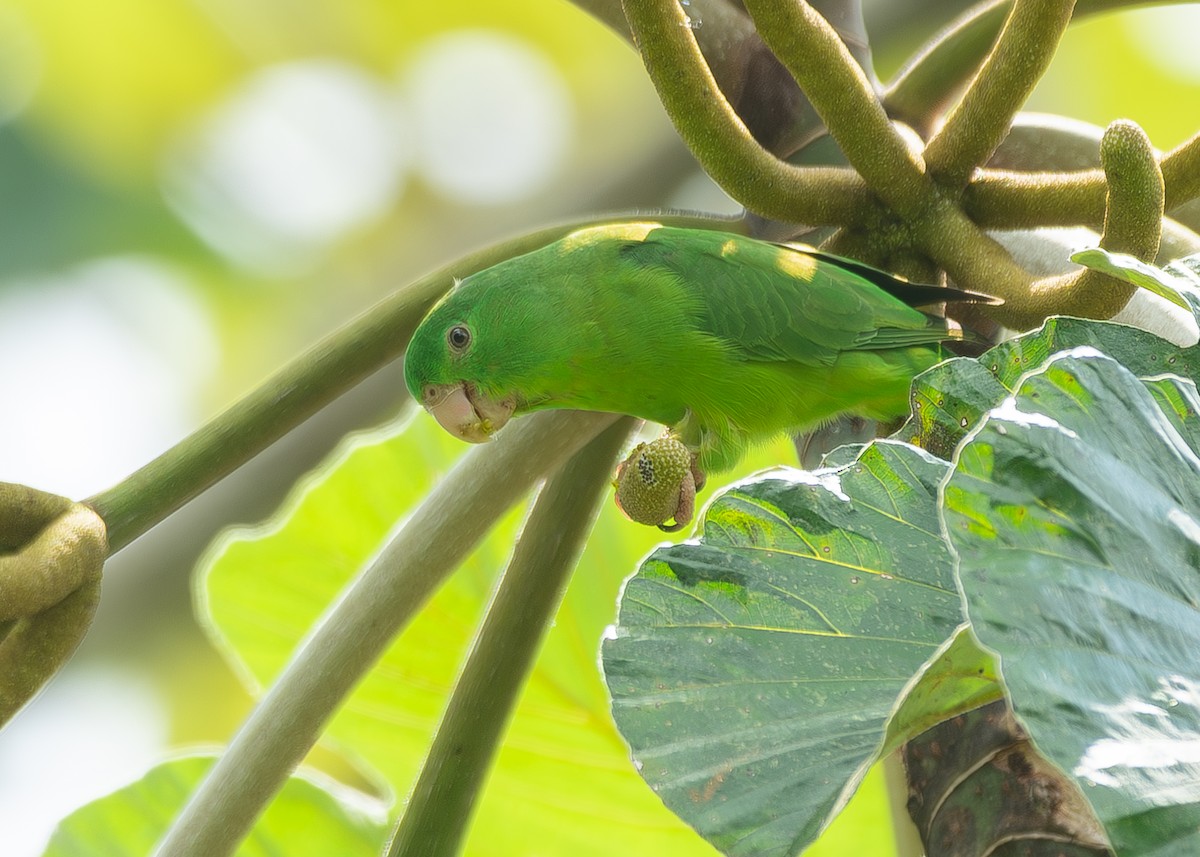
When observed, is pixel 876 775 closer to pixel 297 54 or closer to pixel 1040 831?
pixel 1040 831

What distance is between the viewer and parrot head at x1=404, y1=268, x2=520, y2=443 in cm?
142

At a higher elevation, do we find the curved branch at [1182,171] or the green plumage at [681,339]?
the curved branch at [1182,171]

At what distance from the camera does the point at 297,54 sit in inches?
140

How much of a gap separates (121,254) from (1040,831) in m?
3.02

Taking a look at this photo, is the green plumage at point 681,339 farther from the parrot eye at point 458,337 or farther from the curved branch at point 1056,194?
the curved branch at point 1056,194

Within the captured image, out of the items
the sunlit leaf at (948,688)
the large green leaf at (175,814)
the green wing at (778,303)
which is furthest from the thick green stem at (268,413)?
the large green leaf at (175,814)

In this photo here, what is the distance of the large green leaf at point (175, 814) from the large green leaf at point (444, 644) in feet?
0.57

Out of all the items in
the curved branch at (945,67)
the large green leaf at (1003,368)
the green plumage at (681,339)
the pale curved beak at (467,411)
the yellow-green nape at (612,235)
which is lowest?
the pale curved beak at (467,411)

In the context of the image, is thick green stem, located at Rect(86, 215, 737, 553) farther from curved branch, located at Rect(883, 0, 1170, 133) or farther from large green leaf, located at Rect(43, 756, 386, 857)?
large green leaf, located at Rect(43, 756, 386, 857)

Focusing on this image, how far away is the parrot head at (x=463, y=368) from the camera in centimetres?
142

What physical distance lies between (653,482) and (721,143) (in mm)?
338

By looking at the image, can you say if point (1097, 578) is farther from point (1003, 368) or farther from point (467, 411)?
point (467, 411)

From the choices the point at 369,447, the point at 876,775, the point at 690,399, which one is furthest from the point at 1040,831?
the point at 369,447

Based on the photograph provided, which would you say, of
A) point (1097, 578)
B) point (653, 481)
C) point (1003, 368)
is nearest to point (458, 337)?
point (653, 481)
